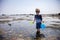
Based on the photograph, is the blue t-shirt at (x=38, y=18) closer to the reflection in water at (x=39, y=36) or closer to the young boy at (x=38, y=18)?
the young boy at (x=38, y=18)

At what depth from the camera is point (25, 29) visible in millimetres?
1522

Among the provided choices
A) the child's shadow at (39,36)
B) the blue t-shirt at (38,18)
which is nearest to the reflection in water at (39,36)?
the child's shadow at (39,36)

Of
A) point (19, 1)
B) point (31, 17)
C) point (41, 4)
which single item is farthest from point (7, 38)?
point (41, 4)

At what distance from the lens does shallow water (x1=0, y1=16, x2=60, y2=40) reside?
4.88 ft

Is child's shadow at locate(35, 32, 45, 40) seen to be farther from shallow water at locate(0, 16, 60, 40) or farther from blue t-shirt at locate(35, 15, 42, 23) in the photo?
blue t-shirt at locate(35, 15, 42, 23)

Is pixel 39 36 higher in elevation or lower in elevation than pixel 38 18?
lower

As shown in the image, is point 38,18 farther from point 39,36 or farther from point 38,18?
point 39,36

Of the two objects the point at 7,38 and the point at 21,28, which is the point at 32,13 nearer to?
the point at 21,28

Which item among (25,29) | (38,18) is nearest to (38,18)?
Answer: (38,18)

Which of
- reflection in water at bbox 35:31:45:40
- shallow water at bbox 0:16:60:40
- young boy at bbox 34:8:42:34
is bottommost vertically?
reflection in water at bbox 35:31:45:40

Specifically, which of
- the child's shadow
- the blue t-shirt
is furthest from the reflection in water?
the blue t-shirt

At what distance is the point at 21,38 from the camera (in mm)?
1479

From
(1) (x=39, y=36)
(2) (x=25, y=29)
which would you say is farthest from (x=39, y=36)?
(2) (x=25, y=29)

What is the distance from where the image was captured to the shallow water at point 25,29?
58.6 inches
